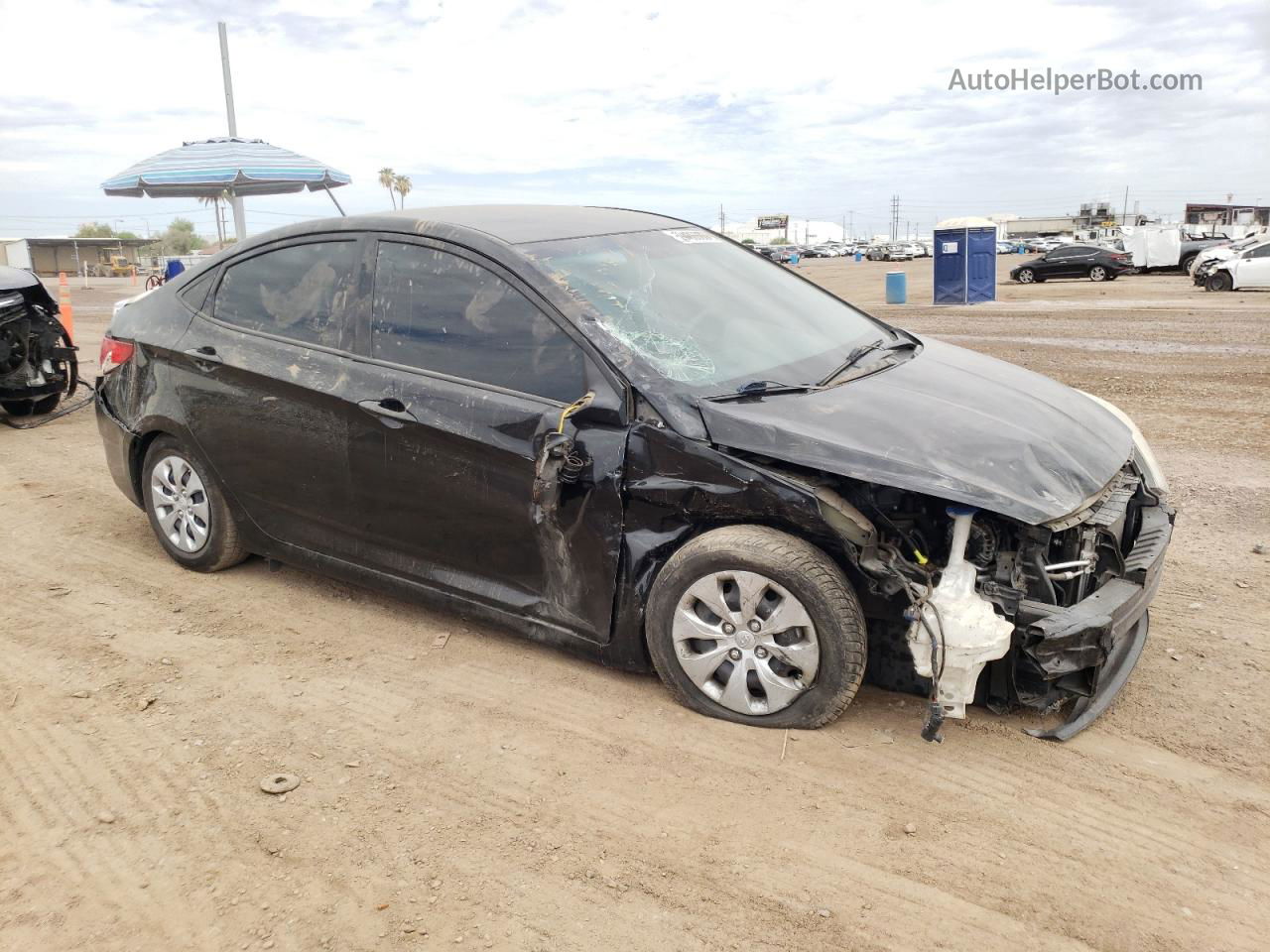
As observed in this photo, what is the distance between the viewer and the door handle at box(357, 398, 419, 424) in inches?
154

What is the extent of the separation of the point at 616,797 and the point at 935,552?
1.28 meters

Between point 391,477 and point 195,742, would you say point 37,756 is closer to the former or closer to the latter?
point 195,742

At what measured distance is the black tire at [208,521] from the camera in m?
4.75

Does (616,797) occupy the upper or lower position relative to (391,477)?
lower

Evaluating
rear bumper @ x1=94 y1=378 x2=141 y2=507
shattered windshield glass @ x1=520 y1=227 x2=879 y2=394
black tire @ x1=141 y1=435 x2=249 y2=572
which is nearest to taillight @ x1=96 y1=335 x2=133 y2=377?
rear bumper @ x1=94 y1=378 x2=141 y2=507

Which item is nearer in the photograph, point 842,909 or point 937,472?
point 842,909

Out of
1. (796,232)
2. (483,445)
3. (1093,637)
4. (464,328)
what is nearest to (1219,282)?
(1093,637)

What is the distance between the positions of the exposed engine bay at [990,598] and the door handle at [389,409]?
1.61m

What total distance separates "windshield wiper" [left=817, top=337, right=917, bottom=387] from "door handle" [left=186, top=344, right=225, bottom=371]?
8.60 ft

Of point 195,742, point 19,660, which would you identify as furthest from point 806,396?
point 19,660

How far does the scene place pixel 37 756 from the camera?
3400 mm

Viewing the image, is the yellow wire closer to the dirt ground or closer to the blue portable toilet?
the dirt ground

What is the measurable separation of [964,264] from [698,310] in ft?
67.5

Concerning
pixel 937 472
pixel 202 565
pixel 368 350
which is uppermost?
pixel 368 350
